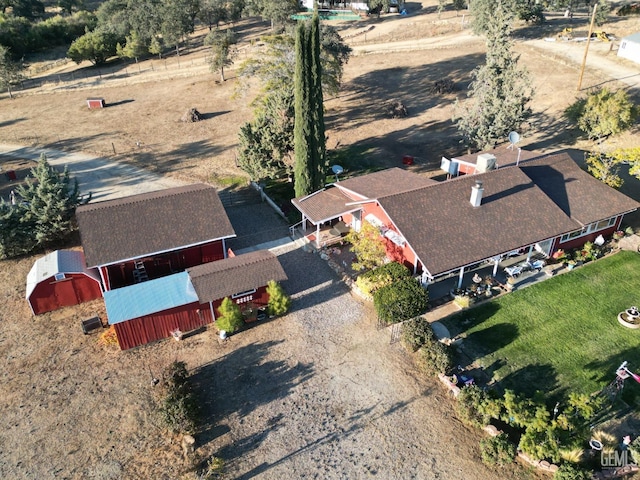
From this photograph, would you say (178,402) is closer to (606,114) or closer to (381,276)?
(381,276)

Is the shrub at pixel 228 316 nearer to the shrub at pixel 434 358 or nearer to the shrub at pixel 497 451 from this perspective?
the shrub at pixel 434 358

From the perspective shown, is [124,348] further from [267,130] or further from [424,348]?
[267,130]

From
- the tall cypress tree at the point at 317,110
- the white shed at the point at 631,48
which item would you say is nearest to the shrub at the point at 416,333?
the tall cypress tree at the point at 317,110

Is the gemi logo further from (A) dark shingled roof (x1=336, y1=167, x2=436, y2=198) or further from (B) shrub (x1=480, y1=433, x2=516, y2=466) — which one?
(A) dark shingled roof (x1=336, y1=167, x2=436, y2=198)

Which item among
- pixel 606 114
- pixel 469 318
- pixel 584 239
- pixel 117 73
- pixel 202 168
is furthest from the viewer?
pixel 117 73

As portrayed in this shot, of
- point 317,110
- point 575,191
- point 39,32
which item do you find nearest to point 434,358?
point 575,191

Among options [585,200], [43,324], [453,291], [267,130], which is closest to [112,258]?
[43,324]
